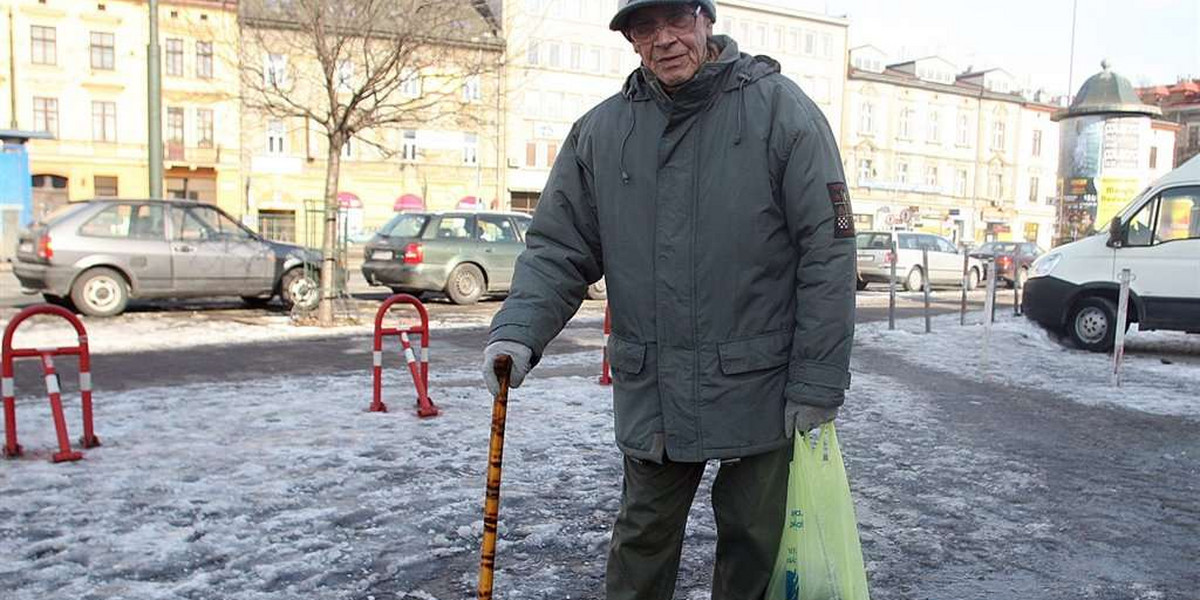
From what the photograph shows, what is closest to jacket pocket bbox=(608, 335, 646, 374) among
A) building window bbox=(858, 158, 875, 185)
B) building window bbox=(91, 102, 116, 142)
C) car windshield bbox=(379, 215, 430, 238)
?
car windshield bbox=(379, 215, 430, 238)

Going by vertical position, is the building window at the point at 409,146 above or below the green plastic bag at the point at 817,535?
above

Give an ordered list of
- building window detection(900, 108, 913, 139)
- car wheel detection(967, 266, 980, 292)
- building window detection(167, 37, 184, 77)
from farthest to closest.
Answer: building window detection(900, 108, 913, 139) → building window detection(167, 37, 184, 77) → car wheel detection(967, 266, 980, 292)

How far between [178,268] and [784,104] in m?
12.1

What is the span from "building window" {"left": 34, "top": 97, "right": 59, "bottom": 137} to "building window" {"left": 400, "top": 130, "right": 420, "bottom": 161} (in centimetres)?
1457

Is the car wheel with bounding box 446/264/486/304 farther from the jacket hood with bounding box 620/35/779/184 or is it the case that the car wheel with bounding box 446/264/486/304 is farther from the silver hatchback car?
the jacket hood with bounding box 620/35/779/184

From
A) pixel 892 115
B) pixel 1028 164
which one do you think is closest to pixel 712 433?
pixel 892 115

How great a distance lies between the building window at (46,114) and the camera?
3928 cm

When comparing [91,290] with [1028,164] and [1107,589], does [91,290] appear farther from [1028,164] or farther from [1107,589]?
[1028,164]

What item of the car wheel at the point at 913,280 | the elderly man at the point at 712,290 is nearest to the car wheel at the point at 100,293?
the elderly man at the point at 712,290

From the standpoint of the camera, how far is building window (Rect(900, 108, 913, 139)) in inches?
2265

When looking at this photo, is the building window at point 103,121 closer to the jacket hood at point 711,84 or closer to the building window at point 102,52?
the building window at point 102,52

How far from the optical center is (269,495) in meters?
4.71

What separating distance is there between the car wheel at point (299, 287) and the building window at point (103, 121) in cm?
3170

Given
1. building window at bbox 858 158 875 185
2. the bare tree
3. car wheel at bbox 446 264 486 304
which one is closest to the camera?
the bare tree
